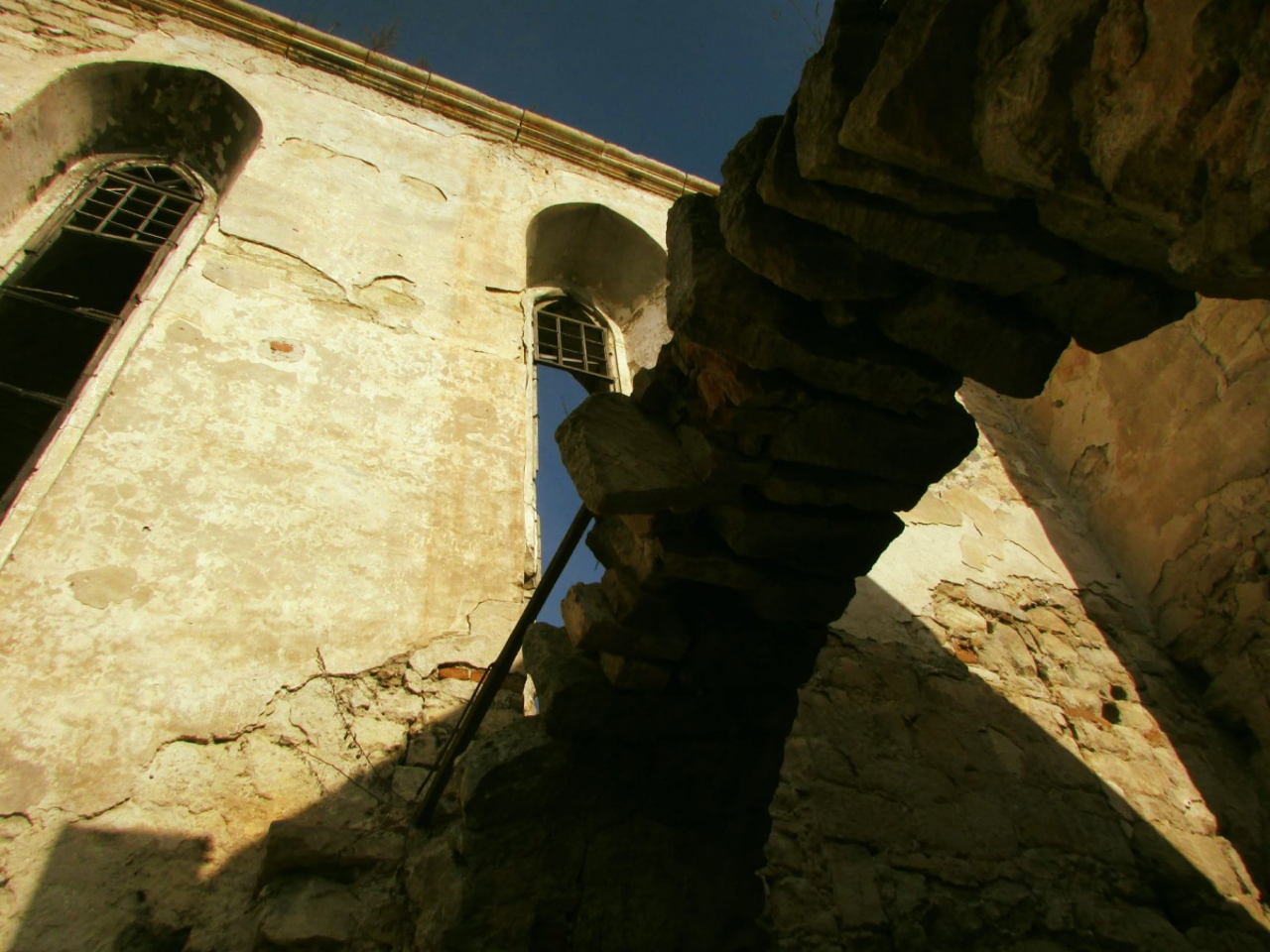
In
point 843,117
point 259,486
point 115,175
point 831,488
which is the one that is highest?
point 115,175

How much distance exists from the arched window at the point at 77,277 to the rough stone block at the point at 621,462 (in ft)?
8.42

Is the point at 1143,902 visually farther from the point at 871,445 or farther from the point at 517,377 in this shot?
the point at 517,377

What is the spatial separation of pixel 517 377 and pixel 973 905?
3.02 meters

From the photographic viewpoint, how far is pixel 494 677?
223cm

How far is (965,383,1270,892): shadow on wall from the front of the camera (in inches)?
141

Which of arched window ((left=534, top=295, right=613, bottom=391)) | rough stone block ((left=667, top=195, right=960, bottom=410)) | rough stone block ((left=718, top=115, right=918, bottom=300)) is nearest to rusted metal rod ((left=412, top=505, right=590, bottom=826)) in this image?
rough stone block ((left=667, top=195, right=960, bottom=410))

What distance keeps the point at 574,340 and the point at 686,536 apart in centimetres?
362

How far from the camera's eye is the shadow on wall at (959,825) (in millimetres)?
2660

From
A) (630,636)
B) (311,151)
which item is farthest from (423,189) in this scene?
(630,636)

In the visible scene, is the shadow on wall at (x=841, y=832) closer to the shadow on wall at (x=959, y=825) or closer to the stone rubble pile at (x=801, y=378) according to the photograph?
the shadow on wall at (x=959, y=825)

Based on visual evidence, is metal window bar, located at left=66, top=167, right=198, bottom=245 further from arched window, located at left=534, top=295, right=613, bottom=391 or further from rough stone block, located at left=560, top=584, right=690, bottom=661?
rough stone block, located at left=560, top=584, right=690, bottom=661

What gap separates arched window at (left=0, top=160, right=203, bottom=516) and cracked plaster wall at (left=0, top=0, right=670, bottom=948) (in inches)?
14.1

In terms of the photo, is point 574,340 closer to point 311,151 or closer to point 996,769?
point 311,151

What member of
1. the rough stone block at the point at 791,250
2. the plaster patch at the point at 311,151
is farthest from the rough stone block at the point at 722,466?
the plaster patch at the point at 311,151
